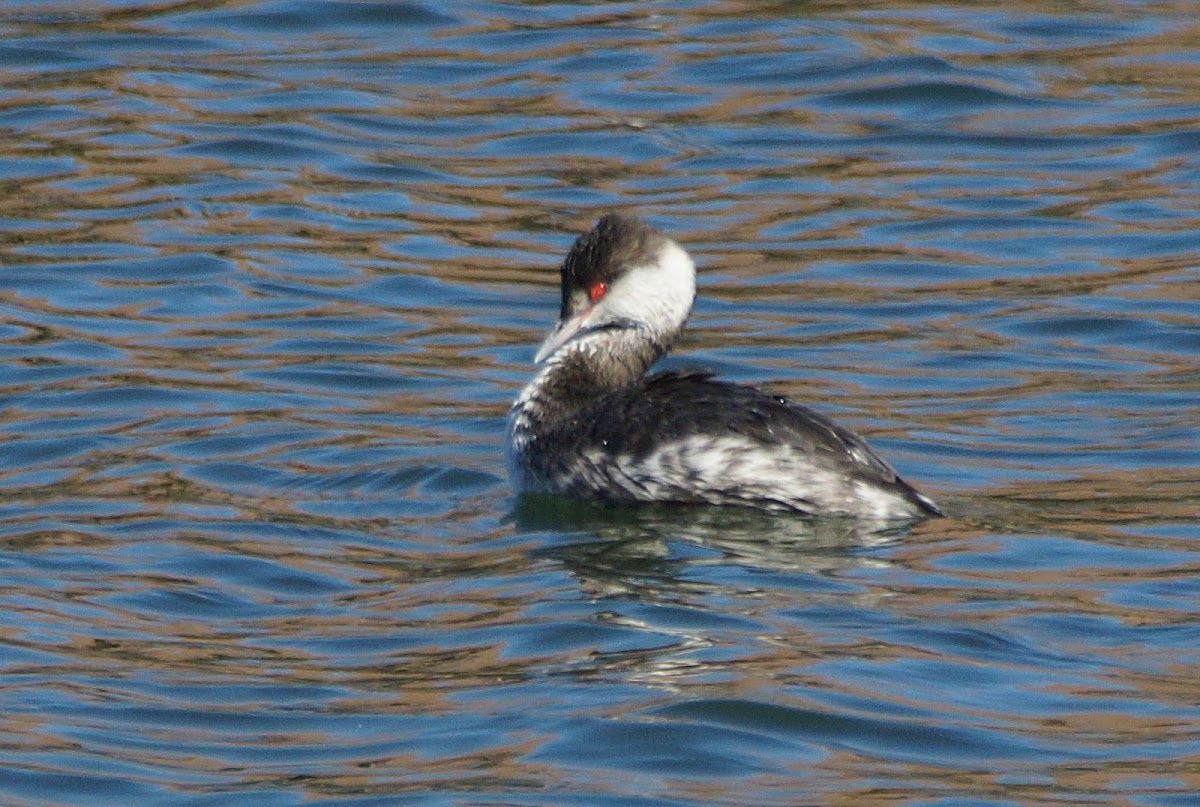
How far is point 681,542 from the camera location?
24.6 ft

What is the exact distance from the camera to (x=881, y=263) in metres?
11.4

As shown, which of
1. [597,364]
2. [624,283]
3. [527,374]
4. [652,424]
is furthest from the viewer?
[527,374]

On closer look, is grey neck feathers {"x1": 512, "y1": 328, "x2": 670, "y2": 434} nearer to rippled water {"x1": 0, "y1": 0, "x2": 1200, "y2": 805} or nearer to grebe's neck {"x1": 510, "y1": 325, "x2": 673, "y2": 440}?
grebe's neck {"x1": 510, "y1": 325, "x2": 673, "y2": 440}

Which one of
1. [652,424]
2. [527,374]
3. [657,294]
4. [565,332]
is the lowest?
[527,374]

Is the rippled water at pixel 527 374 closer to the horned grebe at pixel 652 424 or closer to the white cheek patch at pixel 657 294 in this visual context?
the horned grebe at pixel 652 424

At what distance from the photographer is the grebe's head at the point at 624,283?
8.54 meters

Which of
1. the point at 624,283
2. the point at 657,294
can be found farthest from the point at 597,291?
the point at 657,294

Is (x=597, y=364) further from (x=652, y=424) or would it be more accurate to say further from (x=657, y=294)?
(x=652, y=424)

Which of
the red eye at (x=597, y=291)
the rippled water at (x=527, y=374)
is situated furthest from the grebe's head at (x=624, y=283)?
the rippled water at (x=527, y=374)

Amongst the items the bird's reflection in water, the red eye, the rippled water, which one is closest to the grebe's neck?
the red eye

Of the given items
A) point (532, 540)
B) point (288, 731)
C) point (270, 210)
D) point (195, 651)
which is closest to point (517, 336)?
point (270, 210)

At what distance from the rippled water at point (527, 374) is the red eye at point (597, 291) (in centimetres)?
73

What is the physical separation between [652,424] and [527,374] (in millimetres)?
2282

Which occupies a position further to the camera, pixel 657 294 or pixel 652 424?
pixel 657 294
